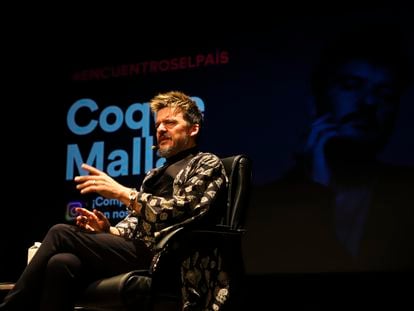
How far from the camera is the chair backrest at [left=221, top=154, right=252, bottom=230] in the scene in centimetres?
243

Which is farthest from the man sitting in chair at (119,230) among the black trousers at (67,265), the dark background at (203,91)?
the dark background at (203,91)

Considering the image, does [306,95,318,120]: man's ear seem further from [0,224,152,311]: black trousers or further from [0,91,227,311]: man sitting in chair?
[0,224,152,311]: black trousers

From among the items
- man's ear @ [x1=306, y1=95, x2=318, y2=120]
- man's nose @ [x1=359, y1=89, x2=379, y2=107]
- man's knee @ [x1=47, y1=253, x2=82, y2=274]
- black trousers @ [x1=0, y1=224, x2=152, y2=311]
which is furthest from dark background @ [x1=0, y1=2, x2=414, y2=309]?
man's knee @ [x1=47, y1=253, x2=82, y2=274]

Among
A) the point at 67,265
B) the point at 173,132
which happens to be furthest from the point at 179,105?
the point at 67,265

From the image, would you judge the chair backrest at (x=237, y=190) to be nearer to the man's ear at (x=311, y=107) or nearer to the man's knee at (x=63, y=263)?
the man's knee at (x=63, y=263)

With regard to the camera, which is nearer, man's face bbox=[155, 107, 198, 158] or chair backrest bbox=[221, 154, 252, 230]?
chair backrest bbox=[221, 154, 252, 230]

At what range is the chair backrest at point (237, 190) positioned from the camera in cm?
243

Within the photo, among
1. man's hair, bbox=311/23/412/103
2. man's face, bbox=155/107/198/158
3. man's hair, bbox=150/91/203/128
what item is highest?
man's hair, bbox=311/23/412/103

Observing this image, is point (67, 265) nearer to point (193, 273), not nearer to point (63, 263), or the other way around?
point (63, 263)

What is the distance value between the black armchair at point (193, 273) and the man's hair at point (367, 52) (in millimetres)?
1555

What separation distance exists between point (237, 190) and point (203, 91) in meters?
1.82

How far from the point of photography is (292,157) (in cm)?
387

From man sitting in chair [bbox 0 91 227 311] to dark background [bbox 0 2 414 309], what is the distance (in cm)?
132

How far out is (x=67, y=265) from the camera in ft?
7.22
